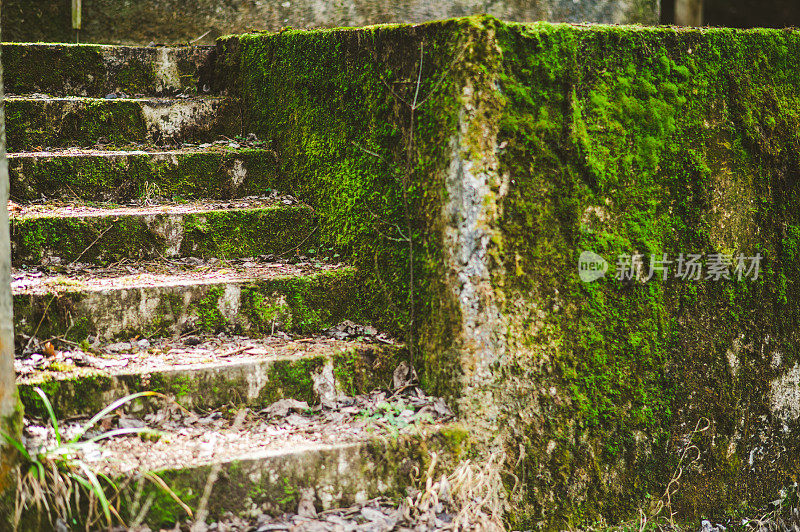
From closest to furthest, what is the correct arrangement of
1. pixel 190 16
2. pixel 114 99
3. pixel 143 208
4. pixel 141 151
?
pixel 143 208 < pixel 141 151 < pixel 114 99 < pixel 190 16

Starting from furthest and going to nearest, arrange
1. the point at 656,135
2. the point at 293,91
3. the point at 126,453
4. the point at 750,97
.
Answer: the point at 293,91, the point at 750,97, the point at 656,135, the point at 126,453

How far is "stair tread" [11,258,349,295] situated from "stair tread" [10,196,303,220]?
27 centimetres

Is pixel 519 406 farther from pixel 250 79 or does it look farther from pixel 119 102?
pixel 119 102

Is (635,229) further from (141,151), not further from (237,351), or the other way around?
(141,151)

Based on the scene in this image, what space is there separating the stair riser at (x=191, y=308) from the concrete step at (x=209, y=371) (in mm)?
70

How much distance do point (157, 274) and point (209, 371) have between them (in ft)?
2.27

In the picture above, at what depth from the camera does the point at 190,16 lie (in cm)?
518

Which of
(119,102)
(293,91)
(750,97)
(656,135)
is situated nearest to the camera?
(656,135)

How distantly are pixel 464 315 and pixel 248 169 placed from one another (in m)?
1.78

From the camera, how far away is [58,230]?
2.87 m

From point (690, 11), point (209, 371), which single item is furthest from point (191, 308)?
point (690, 11)

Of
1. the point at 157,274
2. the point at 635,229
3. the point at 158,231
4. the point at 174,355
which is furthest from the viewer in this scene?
the point at 158,231

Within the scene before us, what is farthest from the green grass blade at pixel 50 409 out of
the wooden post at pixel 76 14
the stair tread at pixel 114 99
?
the wooden post at pixel 76 14

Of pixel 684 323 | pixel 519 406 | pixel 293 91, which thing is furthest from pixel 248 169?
pixel 684 323
